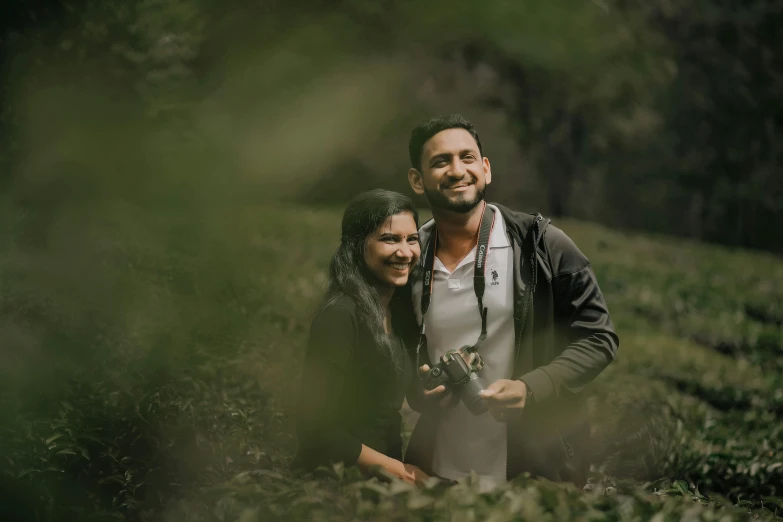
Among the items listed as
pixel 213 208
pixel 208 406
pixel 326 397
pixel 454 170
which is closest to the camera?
pixel 213 208

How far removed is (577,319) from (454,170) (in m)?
0.75

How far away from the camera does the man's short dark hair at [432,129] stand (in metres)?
2.99

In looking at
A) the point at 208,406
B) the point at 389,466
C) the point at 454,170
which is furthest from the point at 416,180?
the point at 208,406

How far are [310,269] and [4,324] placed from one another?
21.1 feet

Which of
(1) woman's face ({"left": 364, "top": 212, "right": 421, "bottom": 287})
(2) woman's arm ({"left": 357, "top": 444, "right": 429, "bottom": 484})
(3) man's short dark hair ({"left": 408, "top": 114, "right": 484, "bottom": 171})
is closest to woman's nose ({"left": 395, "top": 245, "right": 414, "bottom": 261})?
(1) woman's face ({"left": 364, "top": 212, "right": 421, "bottom": 287})

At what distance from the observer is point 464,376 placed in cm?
281

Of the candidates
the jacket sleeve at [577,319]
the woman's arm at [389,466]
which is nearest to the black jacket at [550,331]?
the jacket sleeve at [577,319]

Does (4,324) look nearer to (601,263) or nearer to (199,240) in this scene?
(199,240)

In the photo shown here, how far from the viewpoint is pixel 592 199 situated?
24.6m

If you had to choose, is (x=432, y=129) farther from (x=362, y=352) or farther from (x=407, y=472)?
(x=407, y=472)

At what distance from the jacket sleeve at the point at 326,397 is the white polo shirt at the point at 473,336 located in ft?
1.36

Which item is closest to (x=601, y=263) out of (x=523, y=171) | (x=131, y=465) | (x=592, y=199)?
(x=523, y=171)

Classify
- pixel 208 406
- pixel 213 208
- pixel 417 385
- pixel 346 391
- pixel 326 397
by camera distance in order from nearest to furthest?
pixel 213 208
pixel 326 397
pixel 346 391
pixel 417 385
pixel 208 406

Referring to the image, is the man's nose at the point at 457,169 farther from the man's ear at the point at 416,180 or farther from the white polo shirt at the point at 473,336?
the white polo shirt at the point at 473,336
